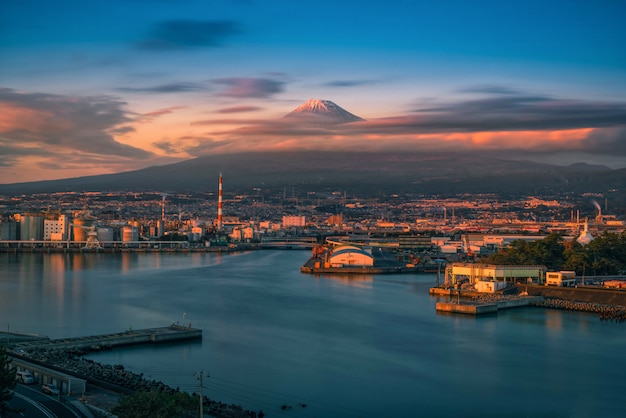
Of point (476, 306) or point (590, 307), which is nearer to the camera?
point (476, 306)

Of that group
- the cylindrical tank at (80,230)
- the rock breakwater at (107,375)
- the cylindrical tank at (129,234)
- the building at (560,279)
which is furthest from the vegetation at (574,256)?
the cylindrical tank at (80,230)

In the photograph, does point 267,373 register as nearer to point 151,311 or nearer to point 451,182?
point 151,311

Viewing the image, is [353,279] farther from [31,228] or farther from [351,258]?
[31,228]

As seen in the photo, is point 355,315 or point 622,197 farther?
point 622,197

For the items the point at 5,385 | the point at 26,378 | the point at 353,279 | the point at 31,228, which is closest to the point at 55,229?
the point at 31,228

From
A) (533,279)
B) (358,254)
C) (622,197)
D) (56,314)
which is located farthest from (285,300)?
(622,197)

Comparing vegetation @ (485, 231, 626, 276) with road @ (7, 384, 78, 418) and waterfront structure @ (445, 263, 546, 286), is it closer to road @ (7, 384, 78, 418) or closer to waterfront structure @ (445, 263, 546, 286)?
waterfront structure @ (445, 263, 546, 286)
